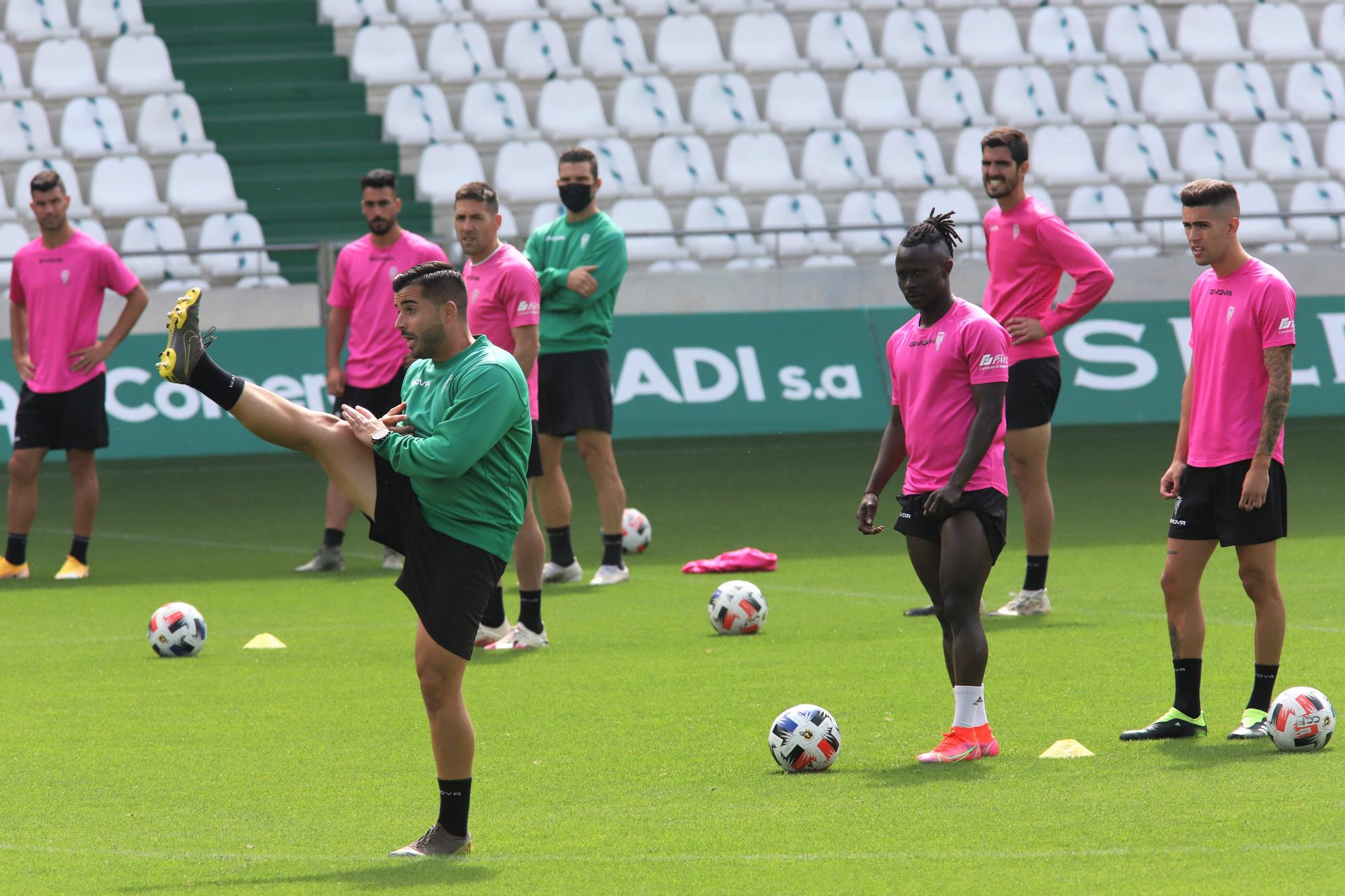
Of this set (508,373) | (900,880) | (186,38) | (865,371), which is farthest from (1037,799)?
(186,38)

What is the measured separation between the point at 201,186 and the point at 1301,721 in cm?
1595

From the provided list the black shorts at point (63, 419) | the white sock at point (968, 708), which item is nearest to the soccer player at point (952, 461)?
the white sock at point (968, 708)

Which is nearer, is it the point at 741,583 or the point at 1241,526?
the point at 1241,526

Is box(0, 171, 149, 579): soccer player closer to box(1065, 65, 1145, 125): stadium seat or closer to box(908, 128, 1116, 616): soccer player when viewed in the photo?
box(908, 128, 1116, 616): soccer player

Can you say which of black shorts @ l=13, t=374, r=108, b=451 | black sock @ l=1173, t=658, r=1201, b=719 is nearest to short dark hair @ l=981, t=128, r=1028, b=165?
black sock @ l=1173, t=658, r=1201, b=719

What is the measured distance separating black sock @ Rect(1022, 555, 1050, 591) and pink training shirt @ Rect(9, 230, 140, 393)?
20.0 feet

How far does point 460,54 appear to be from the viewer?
2169 centimetres

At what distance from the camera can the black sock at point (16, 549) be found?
39.9ft

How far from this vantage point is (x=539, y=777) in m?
6.47

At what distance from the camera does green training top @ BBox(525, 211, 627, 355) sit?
11336 mm

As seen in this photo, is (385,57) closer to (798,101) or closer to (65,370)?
(798,101)

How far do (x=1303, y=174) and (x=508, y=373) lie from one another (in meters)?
18.8

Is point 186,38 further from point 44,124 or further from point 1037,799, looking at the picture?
point 1037,799

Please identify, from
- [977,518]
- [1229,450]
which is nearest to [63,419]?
[977,518]
